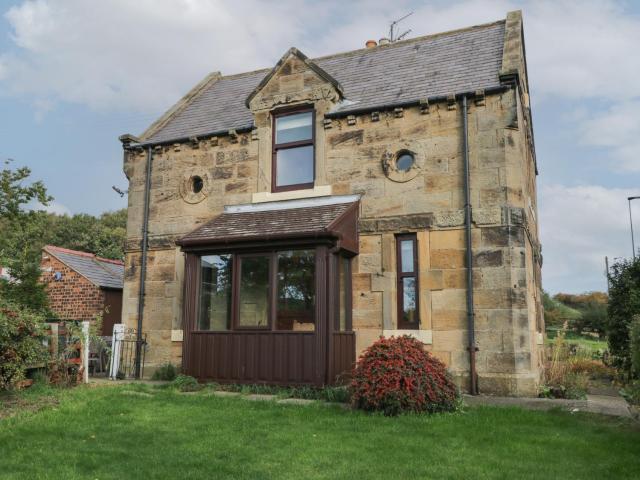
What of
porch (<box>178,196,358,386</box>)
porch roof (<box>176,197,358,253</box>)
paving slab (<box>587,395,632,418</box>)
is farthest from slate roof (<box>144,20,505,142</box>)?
paving slab (<box>587,395,632,418</box>)

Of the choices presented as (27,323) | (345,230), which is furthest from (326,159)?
(27,323)

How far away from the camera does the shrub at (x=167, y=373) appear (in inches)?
493

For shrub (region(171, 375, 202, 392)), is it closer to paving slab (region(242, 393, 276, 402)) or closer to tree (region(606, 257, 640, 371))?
paving slab (region(242, 393, 276, 402))

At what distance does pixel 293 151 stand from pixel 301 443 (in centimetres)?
773

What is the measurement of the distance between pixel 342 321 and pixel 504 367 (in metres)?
3.09

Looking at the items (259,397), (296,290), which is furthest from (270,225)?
(259,397)

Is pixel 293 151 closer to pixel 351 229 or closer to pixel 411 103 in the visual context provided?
pixel 351 229

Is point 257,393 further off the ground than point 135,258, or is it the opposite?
point 135,258

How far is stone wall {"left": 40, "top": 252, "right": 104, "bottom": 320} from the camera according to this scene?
19203mm

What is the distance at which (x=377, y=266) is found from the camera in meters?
11.5

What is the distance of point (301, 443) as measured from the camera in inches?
261

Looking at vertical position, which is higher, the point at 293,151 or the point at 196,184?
the point at 293,151

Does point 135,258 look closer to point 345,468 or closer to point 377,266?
point 377,266

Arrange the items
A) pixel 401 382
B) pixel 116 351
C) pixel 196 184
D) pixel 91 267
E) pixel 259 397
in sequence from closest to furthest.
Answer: pixel 401 382, pixel 259 397, pixel 116 351, pixel 196 184, pixel 91 267
